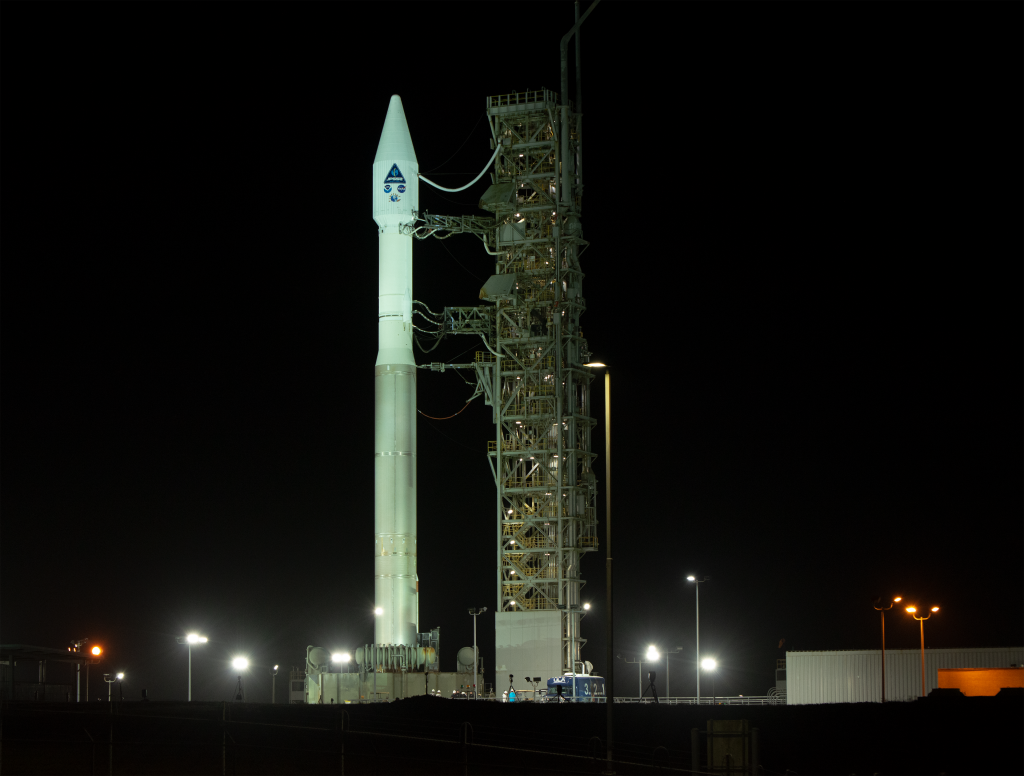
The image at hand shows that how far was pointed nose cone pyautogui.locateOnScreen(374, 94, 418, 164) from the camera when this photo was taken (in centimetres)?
6341

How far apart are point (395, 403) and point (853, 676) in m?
24.8

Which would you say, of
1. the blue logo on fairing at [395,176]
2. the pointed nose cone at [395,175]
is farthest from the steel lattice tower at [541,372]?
the blue logo on fairing at [395,176]

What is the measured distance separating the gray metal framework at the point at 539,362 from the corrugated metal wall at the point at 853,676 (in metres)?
10.4

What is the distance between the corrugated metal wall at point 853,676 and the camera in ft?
192

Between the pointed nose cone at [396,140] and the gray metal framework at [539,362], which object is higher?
the pointed nose cone at [396,140]

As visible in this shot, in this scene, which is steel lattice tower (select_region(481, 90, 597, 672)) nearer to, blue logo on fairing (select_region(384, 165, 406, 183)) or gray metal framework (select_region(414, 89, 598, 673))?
gray metal framework (select_region(414, 89, 598, 673))

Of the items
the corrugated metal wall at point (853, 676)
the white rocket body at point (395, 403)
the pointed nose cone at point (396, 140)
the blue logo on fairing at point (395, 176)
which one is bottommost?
the corrugated metal wall at point (853, 676)

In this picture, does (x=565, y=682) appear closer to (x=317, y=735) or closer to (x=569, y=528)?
(x=569, y=528)

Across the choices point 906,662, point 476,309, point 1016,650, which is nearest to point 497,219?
point 476,309

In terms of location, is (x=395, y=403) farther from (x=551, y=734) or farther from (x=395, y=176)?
(x=551, y=734)

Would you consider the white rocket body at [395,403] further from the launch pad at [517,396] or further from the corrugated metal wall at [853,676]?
the corrugated metal wall at [853,676]

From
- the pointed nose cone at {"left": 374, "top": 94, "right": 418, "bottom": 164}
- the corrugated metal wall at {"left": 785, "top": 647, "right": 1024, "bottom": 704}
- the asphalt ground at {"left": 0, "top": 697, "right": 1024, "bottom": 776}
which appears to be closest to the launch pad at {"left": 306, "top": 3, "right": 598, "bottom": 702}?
the pointed nose cone at {"left": 374, "top": 94, "right": 418, "bottom": 164}

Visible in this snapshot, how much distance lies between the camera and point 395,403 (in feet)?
200

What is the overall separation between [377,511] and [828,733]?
91.4 ft
